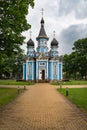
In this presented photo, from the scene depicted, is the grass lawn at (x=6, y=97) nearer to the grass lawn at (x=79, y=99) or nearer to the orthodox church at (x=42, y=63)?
the grass lawn at (x=79, y=99)

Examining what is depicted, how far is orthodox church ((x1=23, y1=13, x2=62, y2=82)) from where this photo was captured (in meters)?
75.4

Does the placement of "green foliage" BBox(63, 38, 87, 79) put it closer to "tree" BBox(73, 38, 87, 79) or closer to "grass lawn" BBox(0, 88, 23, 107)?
"tree" BBox(73, 38, 87, 79)

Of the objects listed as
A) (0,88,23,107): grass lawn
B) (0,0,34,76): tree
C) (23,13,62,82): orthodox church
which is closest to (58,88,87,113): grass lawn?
(0,88,23,107): grass lawn

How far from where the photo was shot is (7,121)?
1184 centimetres

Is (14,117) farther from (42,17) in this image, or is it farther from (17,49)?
(42,17)

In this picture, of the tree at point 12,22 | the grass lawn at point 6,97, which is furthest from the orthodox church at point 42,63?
the tree at point 12,22

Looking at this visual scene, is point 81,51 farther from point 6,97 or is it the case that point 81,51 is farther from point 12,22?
point 6,97

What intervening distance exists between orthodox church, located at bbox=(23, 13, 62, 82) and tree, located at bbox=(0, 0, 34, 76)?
45.4m

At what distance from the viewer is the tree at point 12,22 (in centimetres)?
2486

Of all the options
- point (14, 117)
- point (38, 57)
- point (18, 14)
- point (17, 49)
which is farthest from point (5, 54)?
point (38, 57)

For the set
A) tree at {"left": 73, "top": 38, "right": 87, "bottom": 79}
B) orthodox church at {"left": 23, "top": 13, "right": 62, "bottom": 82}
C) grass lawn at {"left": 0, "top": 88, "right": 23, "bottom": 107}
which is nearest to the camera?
grass lawn at {"left": 0, "top": 88, "right": 23, "bottom": 107}

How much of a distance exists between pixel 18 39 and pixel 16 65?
265 ft

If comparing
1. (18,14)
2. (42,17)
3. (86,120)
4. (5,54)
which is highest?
(42,17)

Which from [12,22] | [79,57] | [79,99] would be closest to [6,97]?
[79,99]
